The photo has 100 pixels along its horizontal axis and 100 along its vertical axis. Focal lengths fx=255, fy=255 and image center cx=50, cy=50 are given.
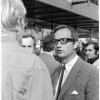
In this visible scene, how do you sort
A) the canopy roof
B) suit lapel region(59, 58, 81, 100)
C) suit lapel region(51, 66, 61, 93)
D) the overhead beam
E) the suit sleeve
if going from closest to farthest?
1. the suit sleeve
2. suit lapel region(59, 58, 81, 100)
3. suit lapel region(51, 66, 61, 93)
4. the canopy roof
5. the overhead beam

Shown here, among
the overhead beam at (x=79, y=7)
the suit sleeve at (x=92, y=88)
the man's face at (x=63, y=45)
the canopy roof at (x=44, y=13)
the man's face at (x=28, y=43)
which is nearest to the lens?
the suit sleeve at (x=92, y=88)

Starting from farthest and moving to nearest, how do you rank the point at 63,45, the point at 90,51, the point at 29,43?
the point at 90,51, the point at 29,43, the point at 63,45

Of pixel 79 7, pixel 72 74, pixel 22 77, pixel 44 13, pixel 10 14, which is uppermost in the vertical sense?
pixel 79 7

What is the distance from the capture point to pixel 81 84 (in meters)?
2.52

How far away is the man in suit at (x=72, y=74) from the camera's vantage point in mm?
2484

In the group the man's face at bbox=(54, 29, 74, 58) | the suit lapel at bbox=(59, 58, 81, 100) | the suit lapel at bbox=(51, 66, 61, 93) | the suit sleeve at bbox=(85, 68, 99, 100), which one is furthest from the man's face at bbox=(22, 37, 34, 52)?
the suit sleeve at bbox=(85, 68, 99, 100)

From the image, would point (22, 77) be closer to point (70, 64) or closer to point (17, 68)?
point (17, 68)

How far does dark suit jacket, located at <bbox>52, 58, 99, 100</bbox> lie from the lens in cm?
246

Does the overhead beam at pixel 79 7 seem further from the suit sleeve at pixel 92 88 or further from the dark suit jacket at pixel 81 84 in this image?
the suit sleeve at pixel 92 88

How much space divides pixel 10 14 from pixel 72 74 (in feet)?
4.84

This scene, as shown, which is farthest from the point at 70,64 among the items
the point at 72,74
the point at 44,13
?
the point at 44,13

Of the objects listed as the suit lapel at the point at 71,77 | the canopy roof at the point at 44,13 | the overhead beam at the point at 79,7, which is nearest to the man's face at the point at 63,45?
the suit lapel at the point at 71,77

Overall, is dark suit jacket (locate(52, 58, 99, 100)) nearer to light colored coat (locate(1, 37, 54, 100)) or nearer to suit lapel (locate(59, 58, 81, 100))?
suit lapel (locate(59, 58, 81, 100))

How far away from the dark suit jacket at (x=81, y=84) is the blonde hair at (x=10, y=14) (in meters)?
1.31
